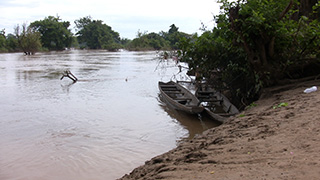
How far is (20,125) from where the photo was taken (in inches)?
354

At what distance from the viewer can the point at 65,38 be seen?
67000 millimetres

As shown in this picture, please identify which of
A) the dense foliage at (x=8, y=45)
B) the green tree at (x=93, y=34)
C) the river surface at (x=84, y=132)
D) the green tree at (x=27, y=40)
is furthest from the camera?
the green tree at (x=93, y=34)

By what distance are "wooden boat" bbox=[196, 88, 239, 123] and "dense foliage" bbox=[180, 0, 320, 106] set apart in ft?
1.44

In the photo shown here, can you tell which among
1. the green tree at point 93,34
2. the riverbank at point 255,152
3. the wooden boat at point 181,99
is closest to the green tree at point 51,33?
the green tree at point 93,34

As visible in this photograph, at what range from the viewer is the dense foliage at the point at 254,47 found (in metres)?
7.09

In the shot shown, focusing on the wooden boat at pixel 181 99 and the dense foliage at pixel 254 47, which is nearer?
the dense foliage at pixel 254 47

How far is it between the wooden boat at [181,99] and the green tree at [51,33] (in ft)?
187

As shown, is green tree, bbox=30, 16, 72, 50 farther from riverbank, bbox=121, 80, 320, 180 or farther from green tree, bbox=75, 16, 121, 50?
riverbank, bbox=121, 80, 320, 180

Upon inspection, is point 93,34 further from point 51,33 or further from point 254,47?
point 254,47

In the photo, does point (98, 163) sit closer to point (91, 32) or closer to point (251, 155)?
point (251, 155)

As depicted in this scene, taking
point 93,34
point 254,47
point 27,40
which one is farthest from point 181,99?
point 93,34

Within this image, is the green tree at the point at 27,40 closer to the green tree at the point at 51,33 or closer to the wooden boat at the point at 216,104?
the green tree at the point at 51,33

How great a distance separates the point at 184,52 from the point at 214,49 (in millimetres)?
938

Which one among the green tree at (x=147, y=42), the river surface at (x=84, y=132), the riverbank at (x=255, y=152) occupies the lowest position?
the river surface at (x=84, y=132)
